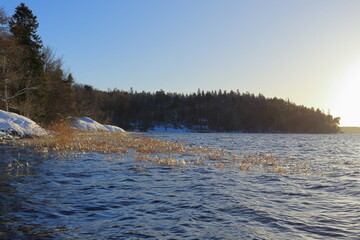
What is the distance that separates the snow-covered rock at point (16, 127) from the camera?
98.6ft

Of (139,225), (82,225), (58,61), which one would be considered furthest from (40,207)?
(58,61)

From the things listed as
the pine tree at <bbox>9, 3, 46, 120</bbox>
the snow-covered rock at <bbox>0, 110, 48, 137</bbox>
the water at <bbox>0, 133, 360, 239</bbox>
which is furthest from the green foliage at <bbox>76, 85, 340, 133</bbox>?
the water at <bbox>0, 133, 360, 239</bbox>

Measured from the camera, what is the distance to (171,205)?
8.32 meters

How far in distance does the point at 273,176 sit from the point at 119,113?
544ft

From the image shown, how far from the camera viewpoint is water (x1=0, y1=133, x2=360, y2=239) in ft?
20.3

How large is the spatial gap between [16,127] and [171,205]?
2871 cm

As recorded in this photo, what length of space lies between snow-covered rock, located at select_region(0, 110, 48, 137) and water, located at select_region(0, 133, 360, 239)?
60.4ft

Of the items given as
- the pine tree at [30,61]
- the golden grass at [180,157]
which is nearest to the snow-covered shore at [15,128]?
the golden grass at [180,157]

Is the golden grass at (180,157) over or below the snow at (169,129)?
below

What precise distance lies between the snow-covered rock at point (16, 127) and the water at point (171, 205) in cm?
1841

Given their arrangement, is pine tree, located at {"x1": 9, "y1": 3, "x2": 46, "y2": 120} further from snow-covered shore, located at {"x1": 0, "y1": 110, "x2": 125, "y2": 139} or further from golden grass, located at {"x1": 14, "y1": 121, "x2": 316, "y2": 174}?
golden grass, located at {"x1": 14, "y1": 121, "x2": 316, "y2": 174}

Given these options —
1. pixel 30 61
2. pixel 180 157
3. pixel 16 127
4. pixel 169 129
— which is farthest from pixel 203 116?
pixel 180 157

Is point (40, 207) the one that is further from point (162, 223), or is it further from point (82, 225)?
point (162, 223)

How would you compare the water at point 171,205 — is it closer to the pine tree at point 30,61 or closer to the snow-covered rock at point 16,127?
the snow-covered rock at point 16,127
